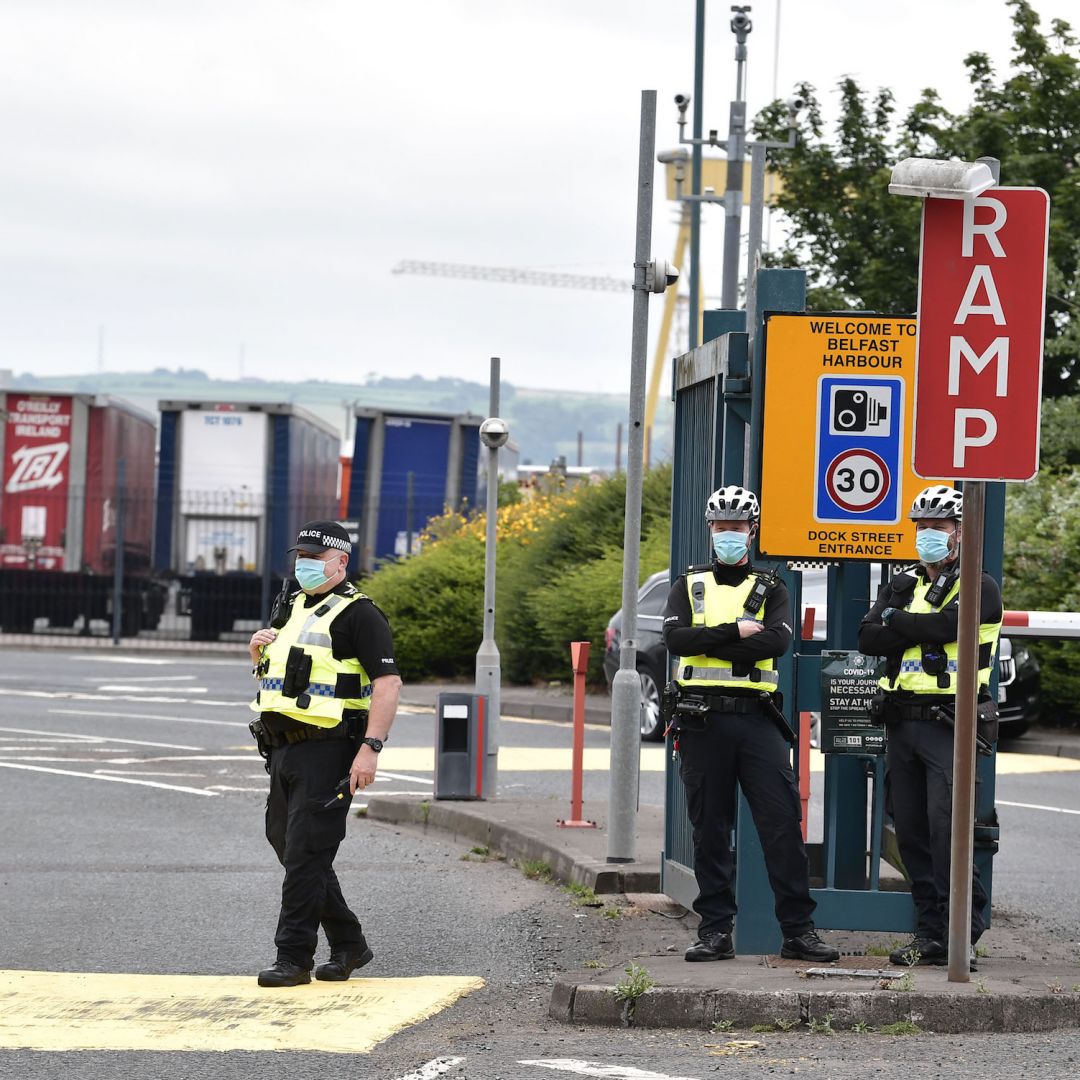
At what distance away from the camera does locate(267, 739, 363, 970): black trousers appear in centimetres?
786

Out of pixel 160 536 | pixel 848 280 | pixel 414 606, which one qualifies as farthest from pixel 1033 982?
pixel 160 536

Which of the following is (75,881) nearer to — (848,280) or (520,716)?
(520,716)

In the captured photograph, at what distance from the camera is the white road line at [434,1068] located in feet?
20.9

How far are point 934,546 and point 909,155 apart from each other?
24489 mm

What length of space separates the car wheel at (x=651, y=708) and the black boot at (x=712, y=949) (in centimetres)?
1092

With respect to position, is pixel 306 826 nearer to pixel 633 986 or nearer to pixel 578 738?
pixel 633 986

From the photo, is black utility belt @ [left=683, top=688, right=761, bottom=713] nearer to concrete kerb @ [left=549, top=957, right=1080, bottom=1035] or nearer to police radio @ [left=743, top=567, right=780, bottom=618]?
police radio @ [left=743, top=567, right=780, bottom=618]

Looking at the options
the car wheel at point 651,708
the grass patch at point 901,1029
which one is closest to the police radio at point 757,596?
the grass patch at point 901,1029

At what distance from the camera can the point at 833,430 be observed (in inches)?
328

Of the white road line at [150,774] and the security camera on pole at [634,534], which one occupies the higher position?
the security camera on pole at [634,534]

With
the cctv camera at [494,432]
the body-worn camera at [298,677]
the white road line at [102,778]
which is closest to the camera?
the body-worn camera at [298,677]

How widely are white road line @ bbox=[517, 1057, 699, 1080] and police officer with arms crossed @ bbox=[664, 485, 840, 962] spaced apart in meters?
1.55

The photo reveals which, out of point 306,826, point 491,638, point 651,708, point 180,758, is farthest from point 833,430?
point 651,708

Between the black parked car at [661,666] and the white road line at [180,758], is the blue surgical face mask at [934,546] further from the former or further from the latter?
the white road line at [180,758]
